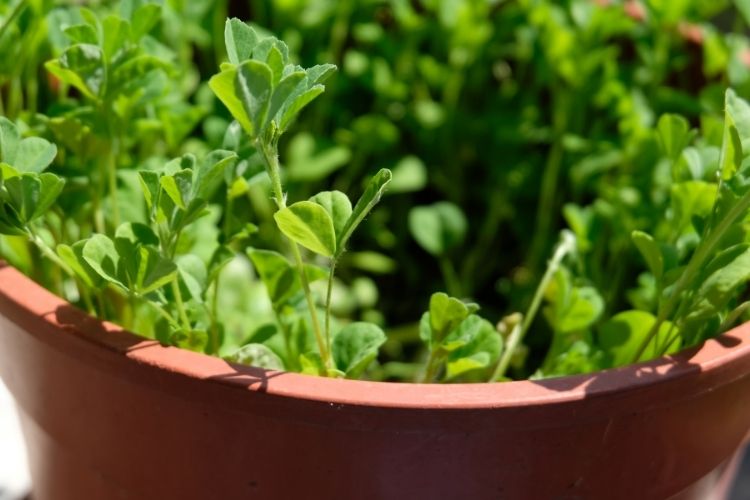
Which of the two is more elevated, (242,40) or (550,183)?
(242,40)

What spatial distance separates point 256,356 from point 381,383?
0.24ft

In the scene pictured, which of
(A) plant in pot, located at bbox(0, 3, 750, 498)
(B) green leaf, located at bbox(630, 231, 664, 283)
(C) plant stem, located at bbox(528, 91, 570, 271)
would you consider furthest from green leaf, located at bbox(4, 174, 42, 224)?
(C) plant stem, located at bbox(528, 91, 570, 271)

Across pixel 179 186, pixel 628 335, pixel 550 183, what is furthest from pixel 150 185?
pixel 550 183

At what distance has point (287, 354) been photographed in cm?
51

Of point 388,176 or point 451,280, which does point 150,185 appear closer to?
point 388,176

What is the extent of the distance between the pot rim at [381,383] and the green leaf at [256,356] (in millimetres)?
39

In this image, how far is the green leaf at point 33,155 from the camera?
47cm

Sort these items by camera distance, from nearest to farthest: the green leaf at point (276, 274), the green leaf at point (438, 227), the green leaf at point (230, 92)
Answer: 1. the green leaf at point (230, 92)
2. the green leaf at point (276, 274)
3. the green leaf at point (438, 227)

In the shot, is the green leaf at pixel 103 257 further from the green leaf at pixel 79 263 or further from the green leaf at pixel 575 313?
the green leaf at pixel 575 313

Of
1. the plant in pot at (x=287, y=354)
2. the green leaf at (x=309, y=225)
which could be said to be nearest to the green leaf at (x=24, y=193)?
the plant in pot at (x=287, y=354)

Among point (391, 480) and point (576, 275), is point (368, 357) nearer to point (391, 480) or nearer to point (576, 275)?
point (391, 480)

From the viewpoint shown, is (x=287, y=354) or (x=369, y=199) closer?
(x=369, y=199)

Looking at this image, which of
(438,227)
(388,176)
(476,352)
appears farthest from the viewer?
A: (438,227)

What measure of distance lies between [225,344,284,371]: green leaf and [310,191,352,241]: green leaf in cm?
7
